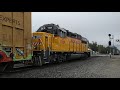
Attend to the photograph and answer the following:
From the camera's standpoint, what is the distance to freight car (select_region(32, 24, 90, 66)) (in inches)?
699

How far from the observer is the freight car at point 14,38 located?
10922mm

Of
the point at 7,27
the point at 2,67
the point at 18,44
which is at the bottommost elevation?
the point at 2,67

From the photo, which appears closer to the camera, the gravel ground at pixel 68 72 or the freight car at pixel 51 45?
the gravel ground at pixel 68 72

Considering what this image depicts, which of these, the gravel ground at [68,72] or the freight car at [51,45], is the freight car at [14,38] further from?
the freight car at [51,45]

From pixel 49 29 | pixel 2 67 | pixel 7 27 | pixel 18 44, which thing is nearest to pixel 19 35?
pixel 18 44

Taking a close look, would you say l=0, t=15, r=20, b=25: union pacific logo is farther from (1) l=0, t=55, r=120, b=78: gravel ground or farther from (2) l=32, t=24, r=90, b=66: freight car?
(2) l=32, t=24, r=90, b=66: freight car

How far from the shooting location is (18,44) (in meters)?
12.4

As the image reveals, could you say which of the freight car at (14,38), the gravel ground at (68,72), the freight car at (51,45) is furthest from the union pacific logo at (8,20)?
the freight car at (51,45)

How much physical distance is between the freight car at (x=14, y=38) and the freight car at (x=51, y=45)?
3.60 m

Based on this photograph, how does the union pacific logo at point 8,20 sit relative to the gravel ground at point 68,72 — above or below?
above

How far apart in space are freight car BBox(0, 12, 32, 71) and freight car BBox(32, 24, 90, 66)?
3600 mm

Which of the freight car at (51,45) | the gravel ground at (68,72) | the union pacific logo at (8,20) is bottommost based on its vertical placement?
the gravel ground at (68,72)
